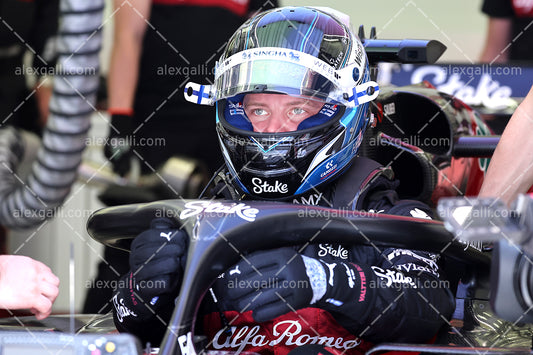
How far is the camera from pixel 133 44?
3639mm

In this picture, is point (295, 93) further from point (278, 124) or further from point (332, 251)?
point (332, 251)

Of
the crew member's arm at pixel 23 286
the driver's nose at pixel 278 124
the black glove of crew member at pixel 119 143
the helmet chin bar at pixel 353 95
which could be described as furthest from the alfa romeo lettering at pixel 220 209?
the black glove of crew member at pixel 119 143

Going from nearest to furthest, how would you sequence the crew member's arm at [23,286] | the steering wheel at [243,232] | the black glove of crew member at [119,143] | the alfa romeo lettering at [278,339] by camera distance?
the steering wheel at [243,232], the crew member's arm at [23,286], the alfa romeo lettering at [278,339], the black glove of crew member at [119,143]

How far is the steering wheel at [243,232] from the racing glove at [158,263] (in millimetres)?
32

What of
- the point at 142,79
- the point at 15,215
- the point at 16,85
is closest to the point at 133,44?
the point at 142,79

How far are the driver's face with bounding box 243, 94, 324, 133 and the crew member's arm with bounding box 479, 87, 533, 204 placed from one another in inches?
→ 23.7

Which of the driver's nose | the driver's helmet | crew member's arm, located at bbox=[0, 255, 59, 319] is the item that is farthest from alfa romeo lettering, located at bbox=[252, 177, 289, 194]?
crew member's arm, located at bbox=[0, 255, 59, 319]

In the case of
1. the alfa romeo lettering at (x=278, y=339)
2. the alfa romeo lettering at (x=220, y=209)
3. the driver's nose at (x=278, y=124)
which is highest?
the driver's nose at (x=278, y=124)

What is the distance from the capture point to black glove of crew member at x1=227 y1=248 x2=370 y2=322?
1389 millimetres

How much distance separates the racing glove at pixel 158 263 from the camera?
146 centimetres

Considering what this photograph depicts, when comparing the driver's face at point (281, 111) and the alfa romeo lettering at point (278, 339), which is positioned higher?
the driver's face at point (281, 111)

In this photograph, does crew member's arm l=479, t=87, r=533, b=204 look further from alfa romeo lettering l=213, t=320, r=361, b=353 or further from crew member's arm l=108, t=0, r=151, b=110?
crew member's arm l=108, t=0, r=151, b=110

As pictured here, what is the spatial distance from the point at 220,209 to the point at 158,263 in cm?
15

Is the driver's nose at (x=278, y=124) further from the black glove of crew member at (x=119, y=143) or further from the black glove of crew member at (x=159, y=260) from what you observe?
the black glove of crew member at (x=119, y=143)
